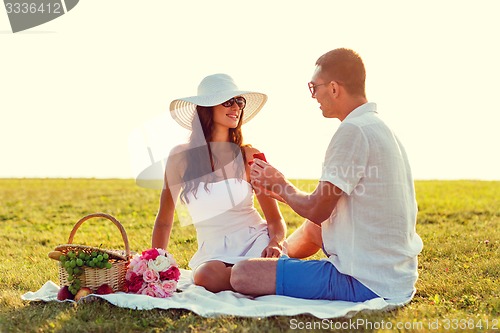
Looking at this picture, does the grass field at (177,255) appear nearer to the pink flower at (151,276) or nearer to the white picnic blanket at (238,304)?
the white picnic blanket at (238,304)

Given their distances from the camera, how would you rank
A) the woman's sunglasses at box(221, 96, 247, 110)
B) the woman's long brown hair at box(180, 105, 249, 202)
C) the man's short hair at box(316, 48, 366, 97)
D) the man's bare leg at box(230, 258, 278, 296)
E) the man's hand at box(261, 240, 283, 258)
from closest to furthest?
1. the man's short hair at box(316, 48, 366, 97)
2. the man's bare leg at box(230, 258, 278, 296)
3. the man's hand at box(261, 240, 283, 258)
4. the woman's sunglasses at box(221, 96, 247, 110)
5. the woman's long brown hair at box(180, 105, 249, 202)

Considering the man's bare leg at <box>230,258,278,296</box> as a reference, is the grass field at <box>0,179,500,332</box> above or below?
below

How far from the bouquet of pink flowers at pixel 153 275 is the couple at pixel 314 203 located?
327 millimetres

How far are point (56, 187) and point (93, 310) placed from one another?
467 inches

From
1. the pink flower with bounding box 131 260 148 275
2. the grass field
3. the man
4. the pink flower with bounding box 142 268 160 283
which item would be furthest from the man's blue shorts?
the pink flower with bounding box 131 260 148 275

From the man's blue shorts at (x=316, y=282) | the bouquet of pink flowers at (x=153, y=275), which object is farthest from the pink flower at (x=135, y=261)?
the man's blue shorts at (x=316, y=282)

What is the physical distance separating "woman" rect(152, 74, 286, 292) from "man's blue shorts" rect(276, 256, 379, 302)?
0.54 m

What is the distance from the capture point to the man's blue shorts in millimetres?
4988

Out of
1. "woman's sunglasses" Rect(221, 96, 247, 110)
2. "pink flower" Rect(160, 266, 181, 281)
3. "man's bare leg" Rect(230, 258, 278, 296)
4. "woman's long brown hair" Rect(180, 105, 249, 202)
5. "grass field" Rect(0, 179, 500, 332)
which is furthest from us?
"woman's long brown hair" Rect(180, 105, 249, 202)

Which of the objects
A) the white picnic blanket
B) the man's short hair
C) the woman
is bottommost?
the white picnic blanket

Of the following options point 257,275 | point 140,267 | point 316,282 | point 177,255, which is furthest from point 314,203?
point 177,255
